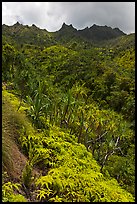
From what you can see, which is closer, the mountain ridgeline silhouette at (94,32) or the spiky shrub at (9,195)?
the spiky shrub at (9,195)

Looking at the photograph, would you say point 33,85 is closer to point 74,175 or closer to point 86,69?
point 74,175

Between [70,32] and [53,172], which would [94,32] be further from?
[53,172]

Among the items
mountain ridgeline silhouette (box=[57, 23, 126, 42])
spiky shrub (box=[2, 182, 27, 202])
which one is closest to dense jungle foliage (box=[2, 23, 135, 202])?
spiky shrub (box=[2, 182, 27, 202])

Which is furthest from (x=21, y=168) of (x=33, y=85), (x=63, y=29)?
(x=63, y=29)

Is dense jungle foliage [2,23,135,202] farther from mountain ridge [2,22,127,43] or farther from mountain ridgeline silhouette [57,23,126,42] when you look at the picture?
mountain ridgeline silhouette [57,23,126,42]

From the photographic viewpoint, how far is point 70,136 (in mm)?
8242

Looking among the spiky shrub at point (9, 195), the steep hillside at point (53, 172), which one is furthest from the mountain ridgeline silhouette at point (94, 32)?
the spiky shrub at point (9, 195)

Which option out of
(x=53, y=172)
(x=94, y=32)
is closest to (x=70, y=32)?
(x=94, y=32)

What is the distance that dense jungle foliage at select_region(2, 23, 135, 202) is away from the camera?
452cm

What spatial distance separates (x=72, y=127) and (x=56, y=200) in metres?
5.56

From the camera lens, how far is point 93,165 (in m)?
6.68

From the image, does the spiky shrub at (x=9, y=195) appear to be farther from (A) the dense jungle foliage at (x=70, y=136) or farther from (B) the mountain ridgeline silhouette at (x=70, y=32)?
(B) the mountain ridgeline silhouette at (x=70, y=32)

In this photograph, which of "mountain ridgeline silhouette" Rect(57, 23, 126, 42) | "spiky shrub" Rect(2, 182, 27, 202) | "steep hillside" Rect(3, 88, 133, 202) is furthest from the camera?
"mountain ridgeline silhouette" Rect(57, 23, 126, 42)

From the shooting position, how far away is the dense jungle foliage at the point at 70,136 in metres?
4.52
